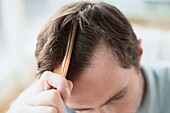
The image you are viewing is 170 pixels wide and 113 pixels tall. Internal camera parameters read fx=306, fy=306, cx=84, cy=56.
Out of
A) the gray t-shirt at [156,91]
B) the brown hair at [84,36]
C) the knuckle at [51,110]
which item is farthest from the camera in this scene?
the gray t-shirt at [156,91]

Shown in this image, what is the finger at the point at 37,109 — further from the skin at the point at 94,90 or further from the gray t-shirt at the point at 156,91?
the gray t-shirt at the point at 156,91

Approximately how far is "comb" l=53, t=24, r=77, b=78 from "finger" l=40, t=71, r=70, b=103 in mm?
34

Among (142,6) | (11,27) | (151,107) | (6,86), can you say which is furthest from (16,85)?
(151,107)

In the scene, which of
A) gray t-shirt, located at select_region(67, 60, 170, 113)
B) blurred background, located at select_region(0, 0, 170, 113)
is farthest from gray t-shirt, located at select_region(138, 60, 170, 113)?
blurred background, located at select_region(0, 0, 170, 113)

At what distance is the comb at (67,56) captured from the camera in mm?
695

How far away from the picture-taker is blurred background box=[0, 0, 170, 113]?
1535 millimetres

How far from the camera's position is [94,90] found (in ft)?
2.48

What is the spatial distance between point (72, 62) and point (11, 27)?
3.54 ft

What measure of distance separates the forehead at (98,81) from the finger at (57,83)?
0.31ft

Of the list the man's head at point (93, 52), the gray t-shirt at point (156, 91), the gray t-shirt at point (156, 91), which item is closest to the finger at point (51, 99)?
the man's head at point (93, 52)

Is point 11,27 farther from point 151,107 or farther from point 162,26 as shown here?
point 151,107

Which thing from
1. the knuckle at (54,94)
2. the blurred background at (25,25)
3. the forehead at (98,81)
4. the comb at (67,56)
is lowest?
the blurred background at (25,25)

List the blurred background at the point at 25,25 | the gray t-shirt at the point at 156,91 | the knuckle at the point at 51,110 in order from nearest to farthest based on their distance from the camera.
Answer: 1. the knuckle at the point at 51,110
2. the gray t-shirt at the point at 156,91
3. the blurred background at the point at 25,25

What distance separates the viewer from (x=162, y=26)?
58.5 inches
